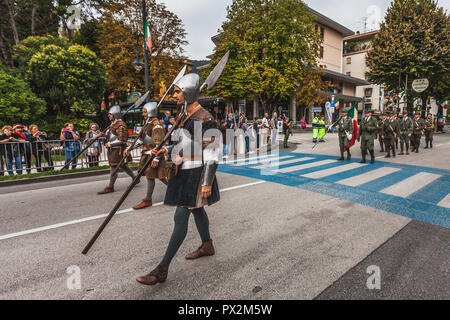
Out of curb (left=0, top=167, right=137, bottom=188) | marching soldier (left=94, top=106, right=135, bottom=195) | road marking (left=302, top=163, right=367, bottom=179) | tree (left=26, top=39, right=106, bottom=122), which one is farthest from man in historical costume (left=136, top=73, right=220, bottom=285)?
tree (left=26, top=39, right=106, bottom=122)

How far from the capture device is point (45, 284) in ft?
8.45

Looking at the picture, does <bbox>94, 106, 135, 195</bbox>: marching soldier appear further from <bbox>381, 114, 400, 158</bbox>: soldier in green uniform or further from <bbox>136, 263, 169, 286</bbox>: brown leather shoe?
<bbox>381, 114, 400, 158</bbox>: soldier in green uniform

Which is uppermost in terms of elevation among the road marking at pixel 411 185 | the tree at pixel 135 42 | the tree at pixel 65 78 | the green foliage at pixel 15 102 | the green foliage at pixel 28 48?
the tree at pixel 135 42

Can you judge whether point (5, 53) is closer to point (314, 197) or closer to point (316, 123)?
point (316, 123)

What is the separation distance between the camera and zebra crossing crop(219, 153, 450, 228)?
15.8ft

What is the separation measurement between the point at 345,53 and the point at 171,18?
43.4m

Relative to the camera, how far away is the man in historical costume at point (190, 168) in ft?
8.62

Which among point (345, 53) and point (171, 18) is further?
point (345, 53)

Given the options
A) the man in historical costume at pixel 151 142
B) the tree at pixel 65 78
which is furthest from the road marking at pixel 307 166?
the tree at pixel 65 78

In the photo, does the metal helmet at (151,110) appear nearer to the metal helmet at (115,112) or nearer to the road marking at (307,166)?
the metal helmet at (115,112)

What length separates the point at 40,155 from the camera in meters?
8.65

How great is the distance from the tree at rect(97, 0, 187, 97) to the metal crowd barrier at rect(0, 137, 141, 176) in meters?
16.4

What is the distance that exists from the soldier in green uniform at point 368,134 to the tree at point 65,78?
1513 centimetres
